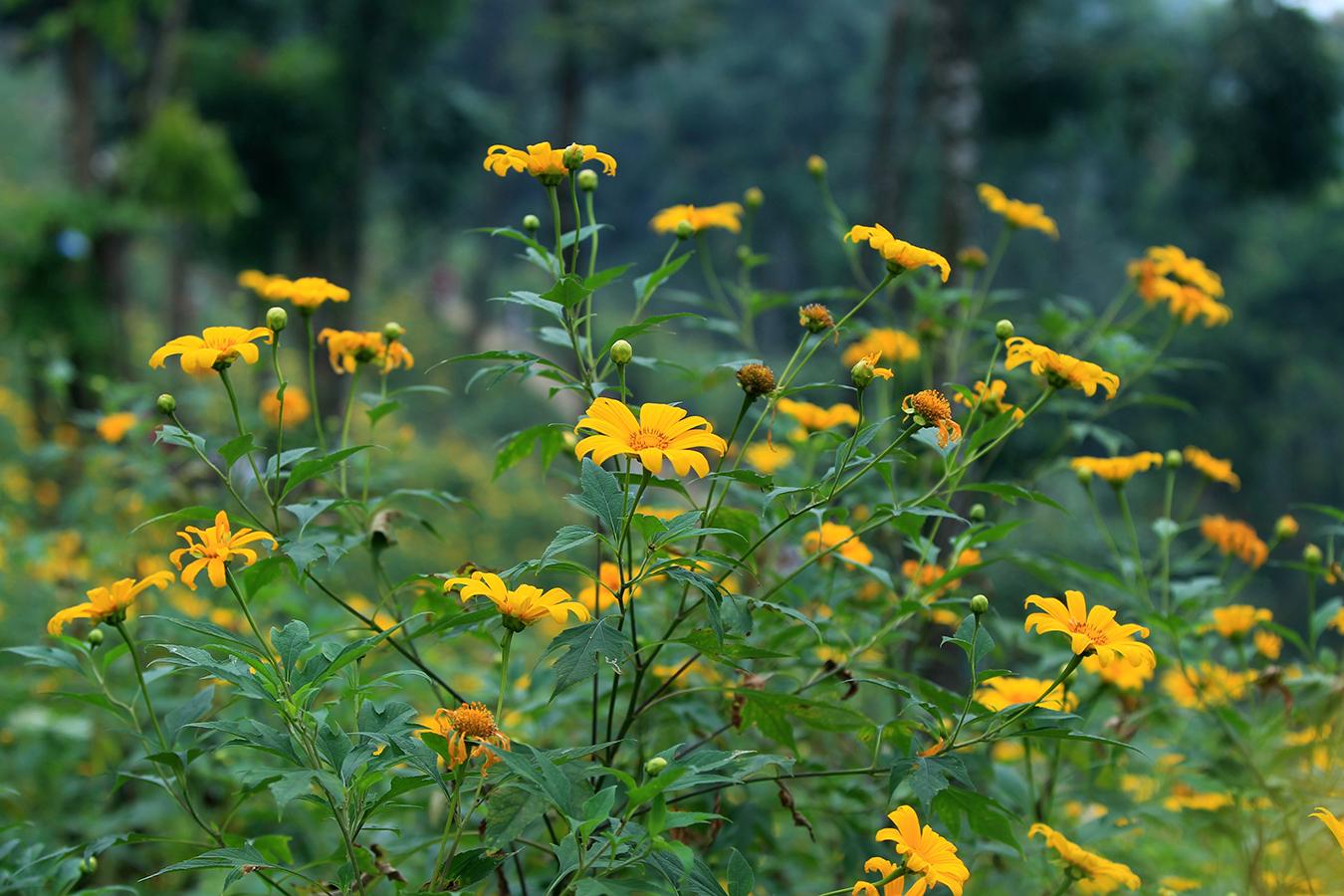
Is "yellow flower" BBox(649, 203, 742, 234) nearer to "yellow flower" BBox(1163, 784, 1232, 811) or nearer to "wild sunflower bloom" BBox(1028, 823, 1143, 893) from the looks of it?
"wild sunflower bloom" BBox(1028, 823, 1143, 893)

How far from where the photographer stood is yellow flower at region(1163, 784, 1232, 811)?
148cm

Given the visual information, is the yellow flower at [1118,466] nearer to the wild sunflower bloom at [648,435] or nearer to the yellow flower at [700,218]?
the yellow flower at [700,218]

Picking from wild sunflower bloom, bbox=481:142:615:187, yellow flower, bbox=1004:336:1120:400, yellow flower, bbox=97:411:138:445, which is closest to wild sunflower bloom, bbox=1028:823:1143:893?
yellow flower, bbox=1004:336:1120:400

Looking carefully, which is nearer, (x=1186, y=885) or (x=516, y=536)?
(x=1186, y=885)

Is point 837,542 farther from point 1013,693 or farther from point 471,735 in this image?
point 471,735

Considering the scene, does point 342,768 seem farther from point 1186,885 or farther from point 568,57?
point 568,57

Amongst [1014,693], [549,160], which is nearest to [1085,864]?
[1014,693]

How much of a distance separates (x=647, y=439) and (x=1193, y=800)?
1.16 meters

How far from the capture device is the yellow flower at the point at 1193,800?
4.86 ft

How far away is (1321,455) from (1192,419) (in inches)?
190

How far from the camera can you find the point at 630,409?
0.94 meters

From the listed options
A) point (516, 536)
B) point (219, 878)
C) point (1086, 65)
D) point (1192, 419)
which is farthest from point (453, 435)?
point (219, 878)

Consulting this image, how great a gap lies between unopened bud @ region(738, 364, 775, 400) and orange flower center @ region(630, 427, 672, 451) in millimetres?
114

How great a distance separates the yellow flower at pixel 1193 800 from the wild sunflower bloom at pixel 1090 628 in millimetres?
641
